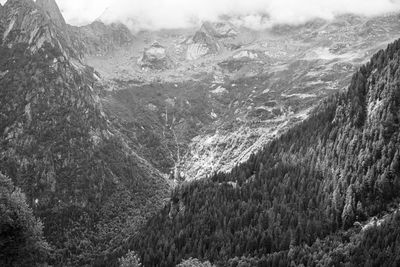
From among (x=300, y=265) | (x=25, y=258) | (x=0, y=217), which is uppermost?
(x=0, y=217)

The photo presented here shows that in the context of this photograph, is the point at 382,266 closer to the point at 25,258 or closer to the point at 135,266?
the point at 135,266

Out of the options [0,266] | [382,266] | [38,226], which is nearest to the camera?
[0,266]

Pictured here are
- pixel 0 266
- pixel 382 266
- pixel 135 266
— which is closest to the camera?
pixel 135 266

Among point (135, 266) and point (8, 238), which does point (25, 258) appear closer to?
point (8, 238)

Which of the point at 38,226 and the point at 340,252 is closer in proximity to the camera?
the point at 38,226

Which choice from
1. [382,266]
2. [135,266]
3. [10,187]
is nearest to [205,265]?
[135,266]

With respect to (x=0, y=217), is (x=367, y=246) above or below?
below

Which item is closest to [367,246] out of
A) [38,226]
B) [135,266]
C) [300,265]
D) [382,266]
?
[382,266]

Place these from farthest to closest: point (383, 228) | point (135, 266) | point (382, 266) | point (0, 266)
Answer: point (383, 228)
point (382, 266)
point (0, 266)
point (135, 266)

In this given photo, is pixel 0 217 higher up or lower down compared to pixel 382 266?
higher up
